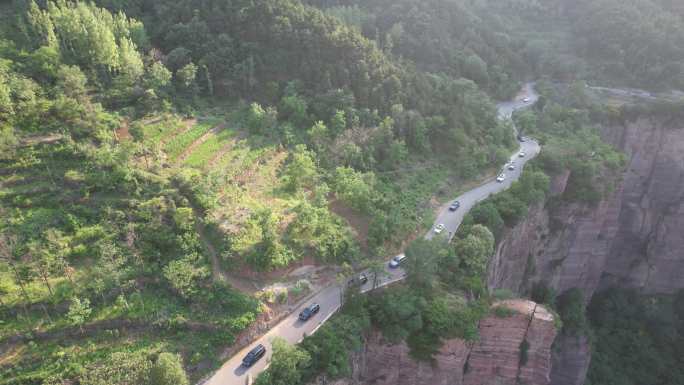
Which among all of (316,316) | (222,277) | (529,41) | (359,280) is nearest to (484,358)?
(359,280)

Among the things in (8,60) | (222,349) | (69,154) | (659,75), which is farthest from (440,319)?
(659,75)

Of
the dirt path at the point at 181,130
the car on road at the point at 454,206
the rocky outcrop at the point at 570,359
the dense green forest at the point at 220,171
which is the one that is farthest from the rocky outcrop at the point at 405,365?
the rocky outcrop at the point at 570,359

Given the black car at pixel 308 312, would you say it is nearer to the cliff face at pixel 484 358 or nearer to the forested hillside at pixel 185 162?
the forested hillside at pixel 185 162

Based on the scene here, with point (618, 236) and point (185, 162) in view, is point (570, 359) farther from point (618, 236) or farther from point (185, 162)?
point (185, 162)

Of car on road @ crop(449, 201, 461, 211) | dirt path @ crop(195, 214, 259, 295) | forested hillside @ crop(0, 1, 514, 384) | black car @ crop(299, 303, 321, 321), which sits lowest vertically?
car on road @ crop(449, 201, 461, 211)

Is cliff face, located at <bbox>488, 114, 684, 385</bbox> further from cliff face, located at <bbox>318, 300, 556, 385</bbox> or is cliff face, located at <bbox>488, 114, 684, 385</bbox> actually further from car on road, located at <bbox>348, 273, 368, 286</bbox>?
car on road, located at <bbox>348, 273, 368, 286</bbox>

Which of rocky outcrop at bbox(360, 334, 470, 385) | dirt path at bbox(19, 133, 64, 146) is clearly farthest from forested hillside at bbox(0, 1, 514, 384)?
rocky outcrop at bbox(360, 334, 470, 385)

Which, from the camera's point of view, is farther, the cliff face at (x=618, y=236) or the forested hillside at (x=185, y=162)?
the cliff face at (x=618, y=236)
